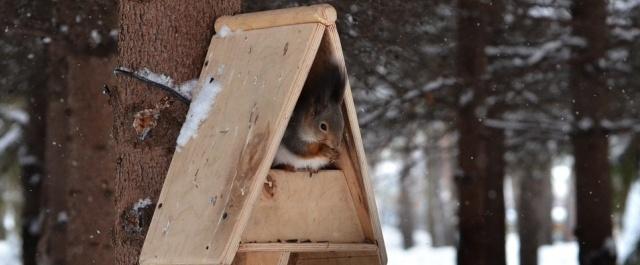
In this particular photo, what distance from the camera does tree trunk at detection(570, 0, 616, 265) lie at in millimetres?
8766

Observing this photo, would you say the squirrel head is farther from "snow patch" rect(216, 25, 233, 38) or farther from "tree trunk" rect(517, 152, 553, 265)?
"tree trunk" rect(517, 152, 553, 265)

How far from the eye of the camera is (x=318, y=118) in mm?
3383

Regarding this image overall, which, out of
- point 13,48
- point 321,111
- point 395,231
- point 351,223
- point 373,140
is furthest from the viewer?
point 395,231

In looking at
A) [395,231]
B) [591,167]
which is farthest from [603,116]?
[395,231]

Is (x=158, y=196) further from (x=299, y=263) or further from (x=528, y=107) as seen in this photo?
(x=528, y=107)

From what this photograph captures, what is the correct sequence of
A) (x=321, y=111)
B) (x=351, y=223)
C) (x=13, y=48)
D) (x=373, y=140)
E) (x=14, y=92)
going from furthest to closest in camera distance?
(x=373, y=140) < (x=14, y=92) < (x=13, y=48) < (x=351, y=223) < (x=321, y=111)

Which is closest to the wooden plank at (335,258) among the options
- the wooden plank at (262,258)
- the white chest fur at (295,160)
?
the wooden plank at (262,258)

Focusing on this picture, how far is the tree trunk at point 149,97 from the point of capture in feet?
11.7

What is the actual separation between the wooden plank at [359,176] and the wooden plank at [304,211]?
0.10 ft

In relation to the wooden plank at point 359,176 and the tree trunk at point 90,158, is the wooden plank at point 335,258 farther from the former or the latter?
the tree trunk at point 90,158

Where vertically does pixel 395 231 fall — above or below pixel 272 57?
below

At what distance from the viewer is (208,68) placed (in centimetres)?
359

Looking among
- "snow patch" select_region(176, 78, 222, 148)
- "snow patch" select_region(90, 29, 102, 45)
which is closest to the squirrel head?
"snow patch" select_region(176, 78, 222, 148)

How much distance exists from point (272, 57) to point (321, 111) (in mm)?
239
